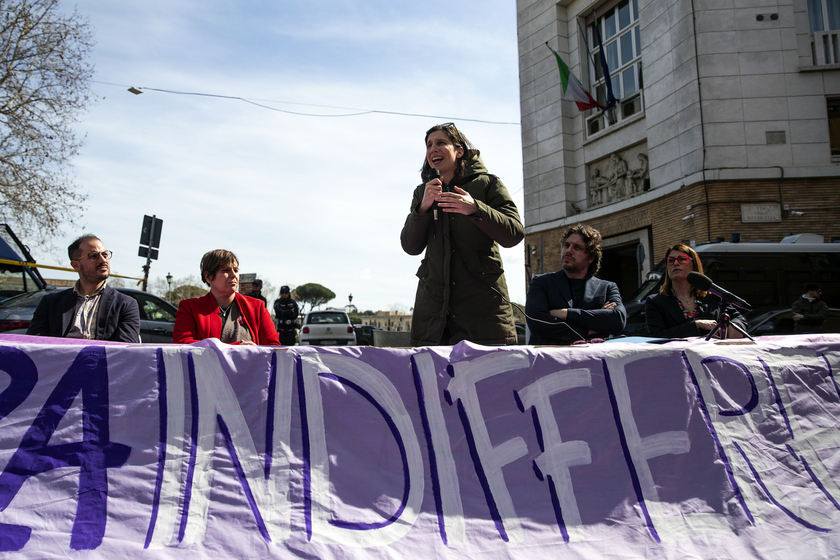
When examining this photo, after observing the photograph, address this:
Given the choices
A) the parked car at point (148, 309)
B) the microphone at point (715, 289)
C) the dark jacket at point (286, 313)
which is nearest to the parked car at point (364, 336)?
the dark jacket at point (286, 313)

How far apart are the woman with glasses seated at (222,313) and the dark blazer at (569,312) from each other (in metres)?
1.58

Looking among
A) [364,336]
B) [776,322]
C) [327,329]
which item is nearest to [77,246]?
[776,322]

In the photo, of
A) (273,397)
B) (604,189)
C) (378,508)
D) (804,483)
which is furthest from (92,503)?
(604,189)

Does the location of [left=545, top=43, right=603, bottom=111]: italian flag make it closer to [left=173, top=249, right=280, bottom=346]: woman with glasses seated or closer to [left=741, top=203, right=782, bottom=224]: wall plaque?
[left=741, top=203, right=782, bottom=224]: wall plaque

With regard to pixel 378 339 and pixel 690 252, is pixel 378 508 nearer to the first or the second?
pixel 690 252

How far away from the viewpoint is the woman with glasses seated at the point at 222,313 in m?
3.03

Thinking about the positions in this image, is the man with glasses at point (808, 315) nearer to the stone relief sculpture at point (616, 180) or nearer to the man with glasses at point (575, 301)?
the man with glasses at point (575, 301)

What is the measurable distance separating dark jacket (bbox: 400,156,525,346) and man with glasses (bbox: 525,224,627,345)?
1.66 feet

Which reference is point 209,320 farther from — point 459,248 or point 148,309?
point 148,309

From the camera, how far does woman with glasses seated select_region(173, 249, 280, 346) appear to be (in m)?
3.03

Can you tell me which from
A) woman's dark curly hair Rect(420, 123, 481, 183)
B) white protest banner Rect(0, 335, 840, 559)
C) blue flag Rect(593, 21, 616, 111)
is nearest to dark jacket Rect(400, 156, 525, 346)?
woman's dark curly hair Rect(420, 123, 481, 183)

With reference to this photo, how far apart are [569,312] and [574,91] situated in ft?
53.0

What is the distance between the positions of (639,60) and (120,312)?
17.5m

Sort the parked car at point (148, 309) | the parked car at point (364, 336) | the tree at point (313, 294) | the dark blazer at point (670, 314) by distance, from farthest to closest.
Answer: the tree at point (313, 294), the parked car at point (364, 336), the parked car at point (148, 309), the dark blazer at point (670, 314)
